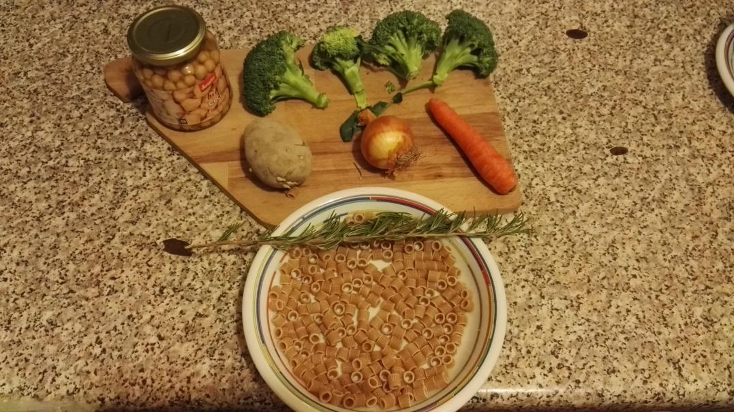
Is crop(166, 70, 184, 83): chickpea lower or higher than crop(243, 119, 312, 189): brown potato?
higher

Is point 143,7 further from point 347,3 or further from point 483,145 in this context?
point 483,145

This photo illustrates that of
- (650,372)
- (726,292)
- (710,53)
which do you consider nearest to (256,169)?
(650,372)

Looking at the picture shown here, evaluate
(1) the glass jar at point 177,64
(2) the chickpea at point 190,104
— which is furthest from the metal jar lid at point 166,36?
(2) the chickpea at point 190,104

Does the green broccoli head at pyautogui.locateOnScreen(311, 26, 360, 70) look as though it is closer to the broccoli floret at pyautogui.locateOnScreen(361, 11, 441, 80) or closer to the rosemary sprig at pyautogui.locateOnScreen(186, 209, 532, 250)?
the broccoli floret at pyautogui.locateOnScreen(361, 11, 441, 80)

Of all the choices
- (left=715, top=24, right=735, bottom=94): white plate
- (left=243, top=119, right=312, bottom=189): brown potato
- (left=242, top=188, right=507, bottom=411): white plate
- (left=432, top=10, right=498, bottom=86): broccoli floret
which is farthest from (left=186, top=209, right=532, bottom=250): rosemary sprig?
(left=715, top=24, right=735, bottom=94): white plate

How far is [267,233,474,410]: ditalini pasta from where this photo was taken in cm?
88

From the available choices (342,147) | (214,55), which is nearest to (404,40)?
(342,147)

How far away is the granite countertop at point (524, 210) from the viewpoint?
934 millimetres

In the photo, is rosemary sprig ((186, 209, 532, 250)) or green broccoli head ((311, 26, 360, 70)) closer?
rosemary sprig ((186, 209, 532, 250))

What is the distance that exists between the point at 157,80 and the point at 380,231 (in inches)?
20.9

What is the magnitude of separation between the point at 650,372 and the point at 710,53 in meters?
0.88

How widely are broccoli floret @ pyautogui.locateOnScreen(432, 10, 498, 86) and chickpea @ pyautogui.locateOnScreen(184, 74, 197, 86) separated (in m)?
0.53

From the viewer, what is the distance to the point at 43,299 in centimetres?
100

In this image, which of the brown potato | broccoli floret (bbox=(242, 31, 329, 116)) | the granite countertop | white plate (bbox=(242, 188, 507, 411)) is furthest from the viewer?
broccoli floret (bbox=(242, 31, 329, 116))
